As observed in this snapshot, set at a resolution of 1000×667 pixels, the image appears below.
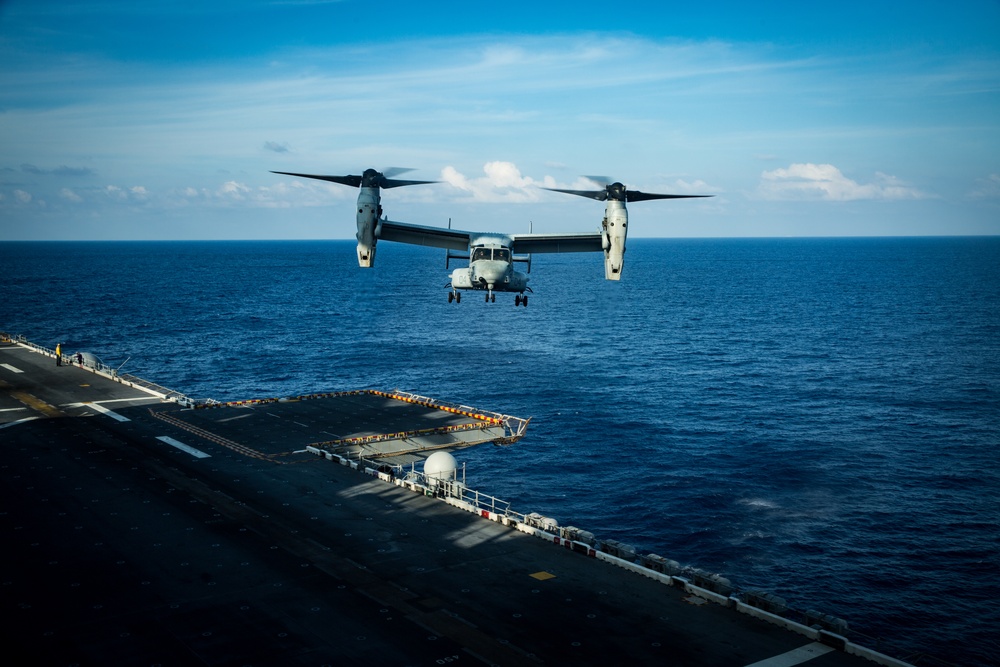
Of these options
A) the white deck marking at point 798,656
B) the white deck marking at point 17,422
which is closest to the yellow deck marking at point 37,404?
the white deck marking at point 17,422

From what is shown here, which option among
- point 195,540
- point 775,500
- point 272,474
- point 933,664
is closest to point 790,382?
point 775,500

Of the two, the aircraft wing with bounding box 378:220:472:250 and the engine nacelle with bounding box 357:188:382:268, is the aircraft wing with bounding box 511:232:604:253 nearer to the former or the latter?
the aircraft wing with bounding box 378:220:472:250

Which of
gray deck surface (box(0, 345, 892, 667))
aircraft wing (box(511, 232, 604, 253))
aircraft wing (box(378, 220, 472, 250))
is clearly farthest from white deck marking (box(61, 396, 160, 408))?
aircraft wing (box(511, 232, 604, 253))

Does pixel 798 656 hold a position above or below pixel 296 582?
above

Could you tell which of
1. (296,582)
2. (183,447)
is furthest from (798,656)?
A: (183,447)

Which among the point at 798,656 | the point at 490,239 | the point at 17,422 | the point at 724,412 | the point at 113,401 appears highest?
the point at 490,239

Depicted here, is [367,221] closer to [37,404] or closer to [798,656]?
[798,656]

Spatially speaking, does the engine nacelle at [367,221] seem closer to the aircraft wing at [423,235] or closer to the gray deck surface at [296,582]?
the aircraft wing at [423,235]
